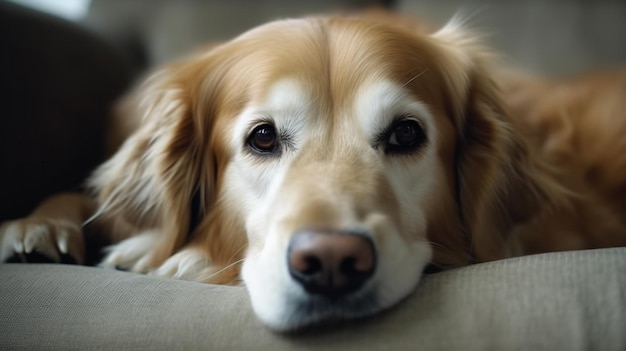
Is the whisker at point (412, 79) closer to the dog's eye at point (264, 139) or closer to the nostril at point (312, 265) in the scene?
the dog's eye at point (264, 139)

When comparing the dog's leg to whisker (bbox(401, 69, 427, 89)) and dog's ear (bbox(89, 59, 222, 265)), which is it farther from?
whisker (bbox(401, 69, 427, 89))

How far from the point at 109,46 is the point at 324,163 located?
1517 mm

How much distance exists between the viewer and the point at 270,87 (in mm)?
1411

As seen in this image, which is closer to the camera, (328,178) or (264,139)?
(328,178)

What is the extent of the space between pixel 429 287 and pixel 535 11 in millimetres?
2015

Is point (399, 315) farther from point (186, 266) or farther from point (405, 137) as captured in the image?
point (186, 266)

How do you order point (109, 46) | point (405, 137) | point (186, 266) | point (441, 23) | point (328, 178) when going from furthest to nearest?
point (441, 23), point (109, 46), point (186, 266), point (405, 137), point (328, 178)

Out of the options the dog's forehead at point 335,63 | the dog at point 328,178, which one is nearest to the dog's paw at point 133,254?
the dog at point 328,178

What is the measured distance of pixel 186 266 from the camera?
1562mm

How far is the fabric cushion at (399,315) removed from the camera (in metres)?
0.97

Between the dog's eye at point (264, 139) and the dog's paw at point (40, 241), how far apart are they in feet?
1.73

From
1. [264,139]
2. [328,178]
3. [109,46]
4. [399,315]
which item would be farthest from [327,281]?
[109,46]

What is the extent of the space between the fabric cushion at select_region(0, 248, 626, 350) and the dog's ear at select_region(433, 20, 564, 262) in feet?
1.37

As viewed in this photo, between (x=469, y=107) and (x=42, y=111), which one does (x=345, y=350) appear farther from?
(x=42, y=111)
